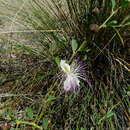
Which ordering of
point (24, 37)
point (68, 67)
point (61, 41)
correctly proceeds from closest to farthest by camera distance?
point (68, 67) < point (61, 41) < point (24, 37)

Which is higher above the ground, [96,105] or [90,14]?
[90,14]

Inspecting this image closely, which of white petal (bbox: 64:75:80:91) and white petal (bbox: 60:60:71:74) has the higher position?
white petal (bbox: 60:60:71:74)

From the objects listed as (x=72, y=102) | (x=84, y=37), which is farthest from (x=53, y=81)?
(x=84, y=37)

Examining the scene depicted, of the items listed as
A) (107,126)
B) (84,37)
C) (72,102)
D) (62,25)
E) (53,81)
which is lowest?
(107,126)

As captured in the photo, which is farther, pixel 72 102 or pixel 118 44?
pixel 118 44

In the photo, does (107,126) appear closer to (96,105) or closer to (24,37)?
(96,105)

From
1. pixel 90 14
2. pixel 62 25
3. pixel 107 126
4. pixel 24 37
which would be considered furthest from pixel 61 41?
pixel 107 126

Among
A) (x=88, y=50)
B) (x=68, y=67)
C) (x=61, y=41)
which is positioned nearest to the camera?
(x=68, y=67)

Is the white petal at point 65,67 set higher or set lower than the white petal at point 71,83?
higher
